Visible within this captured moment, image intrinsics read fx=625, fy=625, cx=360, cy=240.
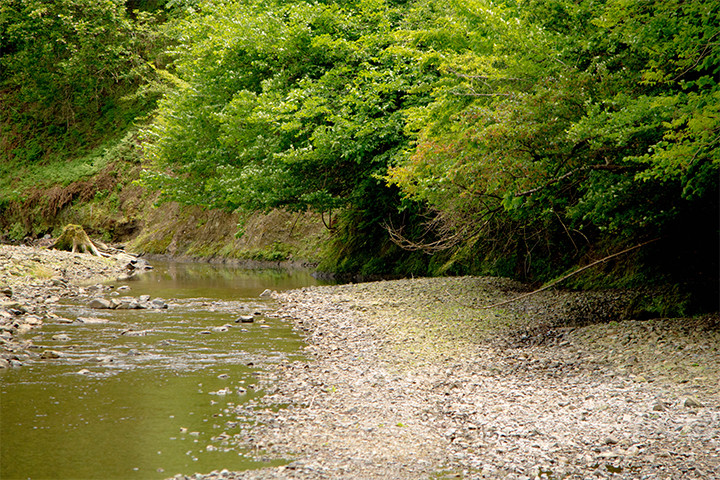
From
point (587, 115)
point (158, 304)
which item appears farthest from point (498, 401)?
point (158, 304)

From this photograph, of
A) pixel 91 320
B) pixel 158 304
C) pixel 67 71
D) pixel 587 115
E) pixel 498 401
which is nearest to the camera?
pixel 498 401

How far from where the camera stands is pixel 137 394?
273 inches

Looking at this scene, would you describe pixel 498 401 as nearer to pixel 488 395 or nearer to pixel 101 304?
pixel 488 395

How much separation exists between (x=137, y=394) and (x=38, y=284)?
11.3m

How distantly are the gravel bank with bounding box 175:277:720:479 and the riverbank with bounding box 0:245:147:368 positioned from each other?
444 centimetres

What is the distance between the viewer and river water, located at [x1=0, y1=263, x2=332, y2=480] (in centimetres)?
512

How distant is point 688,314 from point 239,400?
7.00m

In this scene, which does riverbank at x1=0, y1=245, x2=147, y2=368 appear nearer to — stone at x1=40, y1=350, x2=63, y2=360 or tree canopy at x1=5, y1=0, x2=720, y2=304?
stone at x1=40, y1=350, x2=63, y2=360

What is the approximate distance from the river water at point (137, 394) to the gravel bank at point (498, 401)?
35 centimetres

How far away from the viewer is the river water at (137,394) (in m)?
5.12

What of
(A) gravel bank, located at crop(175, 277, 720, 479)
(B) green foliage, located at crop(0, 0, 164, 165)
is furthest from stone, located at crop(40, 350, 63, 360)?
(B) green foliage, located at crop(0, 0, 164, 165)

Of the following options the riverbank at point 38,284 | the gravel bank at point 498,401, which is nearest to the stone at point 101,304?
the riverbank at point 38,284

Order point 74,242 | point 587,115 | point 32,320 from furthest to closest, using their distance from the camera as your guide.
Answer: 1. point 74,242
2. point 32,320
3. point 587,115

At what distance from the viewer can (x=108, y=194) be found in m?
37.5
